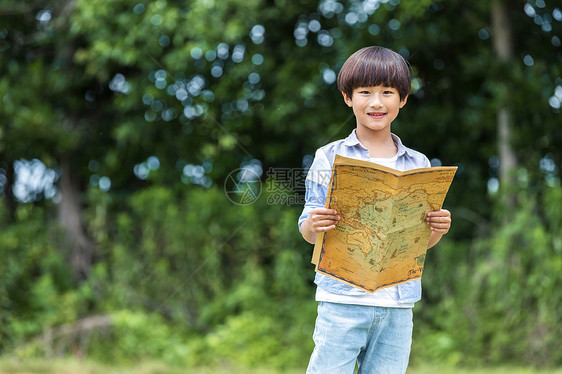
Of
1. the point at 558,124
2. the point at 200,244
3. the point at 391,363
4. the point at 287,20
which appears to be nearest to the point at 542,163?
the point at 558,124

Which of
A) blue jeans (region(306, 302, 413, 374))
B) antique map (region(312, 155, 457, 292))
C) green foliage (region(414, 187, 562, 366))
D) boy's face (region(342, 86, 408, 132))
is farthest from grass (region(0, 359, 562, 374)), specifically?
boy's face (region(342, 86, 408, 132))

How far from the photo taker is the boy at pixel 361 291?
5.76ft

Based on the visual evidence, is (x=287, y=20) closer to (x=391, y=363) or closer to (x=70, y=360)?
(x=70, y=360)

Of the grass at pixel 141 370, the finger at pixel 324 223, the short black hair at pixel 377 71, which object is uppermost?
the short black hair at pixel 377 71

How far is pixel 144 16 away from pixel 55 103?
1562mm

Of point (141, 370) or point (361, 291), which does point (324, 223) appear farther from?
point (141, 370)

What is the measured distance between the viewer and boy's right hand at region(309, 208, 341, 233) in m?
1.70

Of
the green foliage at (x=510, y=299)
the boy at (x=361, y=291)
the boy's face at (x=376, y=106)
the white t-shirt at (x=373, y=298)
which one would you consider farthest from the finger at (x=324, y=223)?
the green foliage at (x=510, y=299)

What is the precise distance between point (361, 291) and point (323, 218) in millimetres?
233

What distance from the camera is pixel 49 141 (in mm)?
6020

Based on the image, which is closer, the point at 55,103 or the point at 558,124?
the point at 558,124

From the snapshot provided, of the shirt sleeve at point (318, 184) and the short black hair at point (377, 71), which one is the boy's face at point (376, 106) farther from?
the shirt sleeve at point (318, 184)

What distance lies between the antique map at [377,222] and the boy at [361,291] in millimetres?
37

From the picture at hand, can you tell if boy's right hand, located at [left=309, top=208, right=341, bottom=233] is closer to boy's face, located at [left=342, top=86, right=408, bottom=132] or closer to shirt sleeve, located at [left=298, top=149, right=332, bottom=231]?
shirt sleeve, located at [left=298, top=149, right=332, bottom=231]
